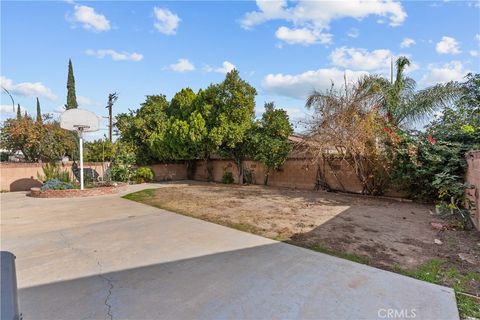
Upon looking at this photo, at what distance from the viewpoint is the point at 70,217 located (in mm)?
6988

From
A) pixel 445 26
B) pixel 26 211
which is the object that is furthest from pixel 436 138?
pixel 26 211

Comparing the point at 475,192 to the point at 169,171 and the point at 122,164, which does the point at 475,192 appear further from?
the point at 169,171

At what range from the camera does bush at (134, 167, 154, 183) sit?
15.8 meters

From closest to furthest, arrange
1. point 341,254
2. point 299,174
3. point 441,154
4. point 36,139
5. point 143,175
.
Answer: point 341,254 → point 441,154 → point 299,174 → point 36,139 → point 143,175

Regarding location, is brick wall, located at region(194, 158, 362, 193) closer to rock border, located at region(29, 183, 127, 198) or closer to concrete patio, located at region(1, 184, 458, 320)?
rock border, located at region(29, 183, 127, 198)

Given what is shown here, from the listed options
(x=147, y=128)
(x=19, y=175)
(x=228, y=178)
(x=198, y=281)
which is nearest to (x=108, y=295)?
(x=198, y=281)

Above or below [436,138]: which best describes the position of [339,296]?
below

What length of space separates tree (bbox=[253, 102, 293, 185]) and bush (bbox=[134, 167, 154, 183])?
6933 millimetres

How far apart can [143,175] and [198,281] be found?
1370cm

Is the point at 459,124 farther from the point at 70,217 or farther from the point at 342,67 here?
the point at 70,217

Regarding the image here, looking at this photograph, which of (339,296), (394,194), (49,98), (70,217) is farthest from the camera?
(49,98)

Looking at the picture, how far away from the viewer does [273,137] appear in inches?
499

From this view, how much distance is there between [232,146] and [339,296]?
1079 centimetres

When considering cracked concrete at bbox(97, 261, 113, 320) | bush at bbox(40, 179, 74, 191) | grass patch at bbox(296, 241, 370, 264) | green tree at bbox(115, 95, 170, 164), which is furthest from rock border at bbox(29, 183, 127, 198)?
grass patch at bbox(296, 241, 370, 264)
